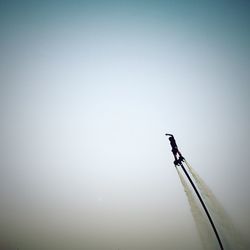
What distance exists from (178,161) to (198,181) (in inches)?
518

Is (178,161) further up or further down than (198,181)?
further down

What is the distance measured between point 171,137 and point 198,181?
13.7 meters

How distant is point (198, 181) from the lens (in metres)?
24.3

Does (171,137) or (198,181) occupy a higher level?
(198,181)

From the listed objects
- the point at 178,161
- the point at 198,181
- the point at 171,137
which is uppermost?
the point at 198,181

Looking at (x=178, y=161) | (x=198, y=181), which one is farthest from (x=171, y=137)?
(x=198, y=181)

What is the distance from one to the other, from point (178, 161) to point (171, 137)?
1.55 m

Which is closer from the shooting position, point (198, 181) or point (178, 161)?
point (178, 161)

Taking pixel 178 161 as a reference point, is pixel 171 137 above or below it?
above

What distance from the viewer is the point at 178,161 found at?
13.0 m

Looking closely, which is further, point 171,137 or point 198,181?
point 198,181

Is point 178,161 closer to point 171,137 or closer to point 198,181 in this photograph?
Answer: point 171,137
